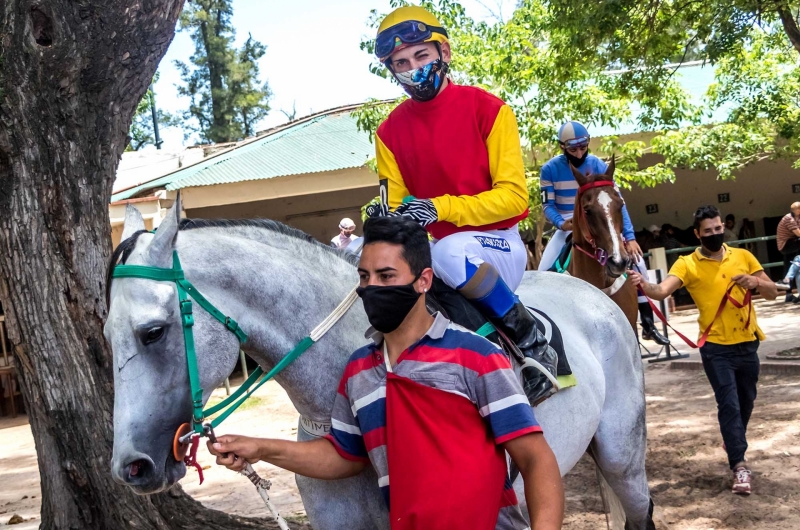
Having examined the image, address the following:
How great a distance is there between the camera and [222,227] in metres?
2.87

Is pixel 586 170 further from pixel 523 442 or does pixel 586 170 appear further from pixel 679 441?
pixel 523 442

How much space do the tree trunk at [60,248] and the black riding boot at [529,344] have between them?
2971mm

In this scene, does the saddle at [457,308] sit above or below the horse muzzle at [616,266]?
above

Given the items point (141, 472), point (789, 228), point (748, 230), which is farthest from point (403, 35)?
point (748, 230)

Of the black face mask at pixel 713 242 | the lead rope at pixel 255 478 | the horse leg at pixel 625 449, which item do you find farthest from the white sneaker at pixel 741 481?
the lead rope at pixel 255 478

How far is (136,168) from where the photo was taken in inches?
875

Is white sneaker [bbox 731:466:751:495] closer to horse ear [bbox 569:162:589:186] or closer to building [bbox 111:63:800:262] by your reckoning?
horse ear [bbox 569:162:589:186]

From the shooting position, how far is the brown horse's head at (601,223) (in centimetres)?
624

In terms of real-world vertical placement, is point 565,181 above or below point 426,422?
above

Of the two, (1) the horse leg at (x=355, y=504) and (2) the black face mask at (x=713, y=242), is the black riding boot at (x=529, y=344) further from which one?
(2) the black face mask at (x=713, y=242)

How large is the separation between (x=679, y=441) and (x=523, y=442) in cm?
576

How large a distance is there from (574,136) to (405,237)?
4.92 meters

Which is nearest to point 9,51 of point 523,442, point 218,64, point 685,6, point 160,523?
point 160,523

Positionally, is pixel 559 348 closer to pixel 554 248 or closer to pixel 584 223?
pixel 584 223
